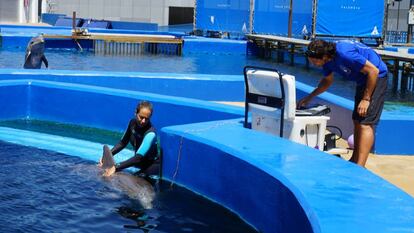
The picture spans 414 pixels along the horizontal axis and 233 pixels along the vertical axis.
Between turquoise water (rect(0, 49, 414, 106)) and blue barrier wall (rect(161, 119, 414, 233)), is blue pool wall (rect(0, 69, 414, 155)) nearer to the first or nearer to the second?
blue barrier wall (rect(161, 119, 414, 233))

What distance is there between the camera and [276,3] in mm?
31469

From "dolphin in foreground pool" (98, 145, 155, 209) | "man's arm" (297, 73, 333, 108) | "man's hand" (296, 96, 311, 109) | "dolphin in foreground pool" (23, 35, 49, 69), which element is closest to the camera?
"dolphin in foreground pool" (98, 145, 155, 209)

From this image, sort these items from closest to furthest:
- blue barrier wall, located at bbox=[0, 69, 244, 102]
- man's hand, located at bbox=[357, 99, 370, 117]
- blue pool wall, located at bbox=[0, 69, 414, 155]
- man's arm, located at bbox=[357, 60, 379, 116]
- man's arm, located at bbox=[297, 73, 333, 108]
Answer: man's arm, located at bbox=[357, 60, 379, 116]
man's hand, located at bbox=[357, 99, 370, 117]
man's arm, located at bbox=[297, 73, 333, 108]
blue pool wall, located at bbox=[0, 69, 414, 155]
blue barrier wall, located at bbox=[0, 69, 244, 102]

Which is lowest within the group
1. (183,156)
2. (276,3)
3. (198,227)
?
(198,227)

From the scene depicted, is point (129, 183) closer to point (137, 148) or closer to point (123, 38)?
point (137, 148)

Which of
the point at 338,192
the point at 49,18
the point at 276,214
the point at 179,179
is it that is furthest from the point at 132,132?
the point at 49,18

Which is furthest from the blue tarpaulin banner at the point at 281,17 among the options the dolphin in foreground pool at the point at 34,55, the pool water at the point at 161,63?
the dolphin in foreground pool at the point at 34,55

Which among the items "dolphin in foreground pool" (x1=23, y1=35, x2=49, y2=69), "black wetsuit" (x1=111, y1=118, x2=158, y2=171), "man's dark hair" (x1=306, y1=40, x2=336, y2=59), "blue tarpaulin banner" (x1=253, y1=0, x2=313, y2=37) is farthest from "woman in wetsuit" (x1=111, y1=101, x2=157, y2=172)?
"blue tarpaulin banner" (x1=253, y1=0, x2=313, y2=37)

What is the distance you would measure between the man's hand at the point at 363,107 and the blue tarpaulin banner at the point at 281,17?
82.0 ft

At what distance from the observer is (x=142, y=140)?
23.8ft

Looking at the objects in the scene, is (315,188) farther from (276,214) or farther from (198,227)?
(198,227)

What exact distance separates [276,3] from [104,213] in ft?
87.0

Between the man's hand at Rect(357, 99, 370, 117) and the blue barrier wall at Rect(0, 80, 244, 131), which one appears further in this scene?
the blue barrier wall at Rect(0, 80, 244, 131)

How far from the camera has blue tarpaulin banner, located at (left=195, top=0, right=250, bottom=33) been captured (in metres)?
32.6
